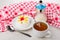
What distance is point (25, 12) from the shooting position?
1.02 meters

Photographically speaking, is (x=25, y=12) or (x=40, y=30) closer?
(x=40, y=30)

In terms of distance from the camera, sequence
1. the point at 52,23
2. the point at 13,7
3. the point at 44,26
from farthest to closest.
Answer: the point at 13,7 → the point at 52,23 → the point at 44,26

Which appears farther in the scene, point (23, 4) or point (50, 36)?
point (23, 4)

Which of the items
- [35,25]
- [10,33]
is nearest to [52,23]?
[35,25]

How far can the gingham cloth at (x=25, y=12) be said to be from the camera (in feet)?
3.11

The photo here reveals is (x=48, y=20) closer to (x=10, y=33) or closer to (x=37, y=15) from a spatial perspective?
(x=37, y=15)

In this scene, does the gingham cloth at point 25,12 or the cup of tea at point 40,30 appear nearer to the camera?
the cup of tea at point 40,30

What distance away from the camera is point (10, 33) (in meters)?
0.89

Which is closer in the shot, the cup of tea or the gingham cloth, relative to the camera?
the cup of tea

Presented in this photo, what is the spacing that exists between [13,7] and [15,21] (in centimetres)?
17

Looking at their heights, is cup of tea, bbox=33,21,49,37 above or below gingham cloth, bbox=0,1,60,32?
below

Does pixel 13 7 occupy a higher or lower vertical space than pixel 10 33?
higher

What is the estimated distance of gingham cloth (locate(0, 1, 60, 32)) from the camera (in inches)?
37.3

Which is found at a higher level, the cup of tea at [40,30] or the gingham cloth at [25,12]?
the gingham cloth at [25,12]
